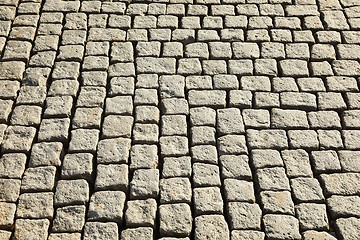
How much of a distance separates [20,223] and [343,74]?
142 inches

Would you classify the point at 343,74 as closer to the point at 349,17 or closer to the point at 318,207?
the point at 349,17

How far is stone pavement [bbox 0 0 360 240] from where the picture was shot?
4.63 metres

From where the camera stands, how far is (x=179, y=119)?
5.45 metres

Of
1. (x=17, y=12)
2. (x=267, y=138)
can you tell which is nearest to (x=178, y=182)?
(x=267, y=138)

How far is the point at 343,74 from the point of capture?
236 inches

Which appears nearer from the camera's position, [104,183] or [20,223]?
[20,223]

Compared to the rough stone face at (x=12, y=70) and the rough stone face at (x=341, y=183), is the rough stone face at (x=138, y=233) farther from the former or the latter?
the rough stone face at (x=12, y=70)

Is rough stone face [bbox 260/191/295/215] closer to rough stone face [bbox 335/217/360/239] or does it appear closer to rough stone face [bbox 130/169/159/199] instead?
rough stone face [bbox 335/217/360/239]

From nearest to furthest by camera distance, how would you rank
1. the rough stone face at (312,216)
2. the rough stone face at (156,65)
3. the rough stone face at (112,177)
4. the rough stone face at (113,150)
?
the rough stone face at (312,216)
the rough stone face at (112,177)
the rough stone face at (113,150)
the rough stone face at (156,65)

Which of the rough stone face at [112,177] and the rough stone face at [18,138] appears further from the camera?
the rough stone face at [18,138]

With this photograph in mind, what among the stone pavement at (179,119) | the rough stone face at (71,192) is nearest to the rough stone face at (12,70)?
the stone pavement at (179,119)

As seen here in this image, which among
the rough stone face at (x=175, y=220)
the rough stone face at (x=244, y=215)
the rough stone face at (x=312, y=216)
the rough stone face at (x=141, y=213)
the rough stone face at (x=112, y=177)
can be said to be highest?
the rough stone face at (x=312, y=216)

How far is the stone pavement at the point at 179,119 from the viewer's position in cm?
463

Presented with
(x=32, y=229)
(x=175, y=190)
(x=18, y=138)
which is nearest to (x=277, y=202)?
(x=175, y=190)
